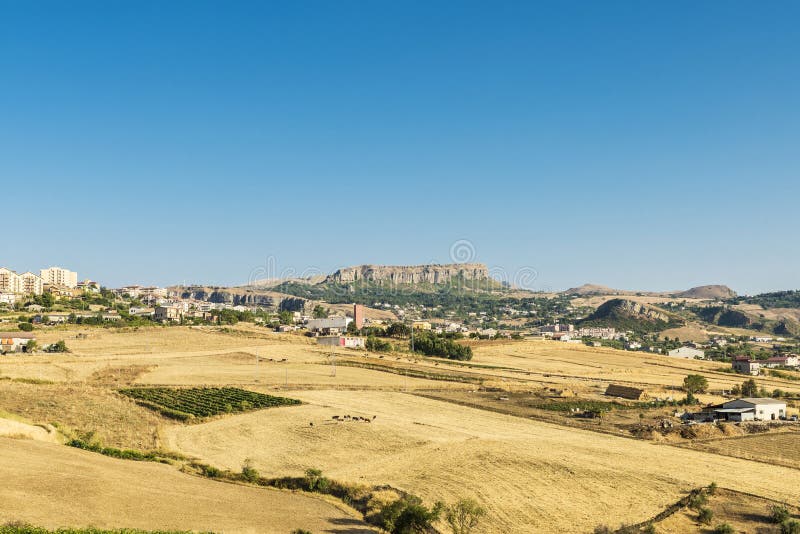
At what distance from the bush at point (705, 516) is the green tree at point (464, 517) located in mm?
11848

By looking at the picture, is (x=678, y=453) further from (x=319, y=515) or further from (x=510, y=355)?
(x=510, y=355)

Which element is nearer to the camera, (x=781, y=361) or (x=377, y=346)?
(x=377, y=346)

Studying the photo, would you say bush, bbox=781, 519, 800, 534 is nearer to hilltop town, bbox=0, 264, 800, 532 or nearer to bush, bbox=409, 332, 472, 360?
hilltop town, bbox=0, 264, 800, 532

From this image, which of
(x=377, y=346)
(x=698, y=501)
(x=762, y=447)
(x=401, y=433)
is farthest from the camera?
(x=377, y=346)

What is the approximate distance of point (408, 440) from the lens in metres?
56.0

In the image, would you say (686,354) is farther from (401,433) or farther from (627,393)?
(401,433)

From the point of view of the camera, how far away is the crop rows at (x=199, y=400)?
6894cm

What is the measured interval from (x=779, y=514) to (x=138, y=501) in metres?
33.3

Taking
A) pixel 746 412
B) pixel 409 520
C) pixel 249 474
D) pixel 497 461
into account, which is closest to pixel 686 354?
pixel 746 412

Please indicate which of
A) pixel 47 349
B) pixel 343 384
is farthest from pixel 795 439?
pixel 47 349

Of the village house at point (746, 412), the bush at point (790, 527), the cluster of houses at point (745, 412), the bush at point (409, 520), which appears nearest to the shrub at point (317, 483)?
the bush at point (409, 520)

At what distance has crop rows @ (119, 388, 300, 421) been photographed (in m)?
68.9

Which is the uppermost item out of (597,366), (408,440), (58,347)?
(58,347)

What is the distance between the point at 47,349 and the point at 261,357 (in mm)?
39043
